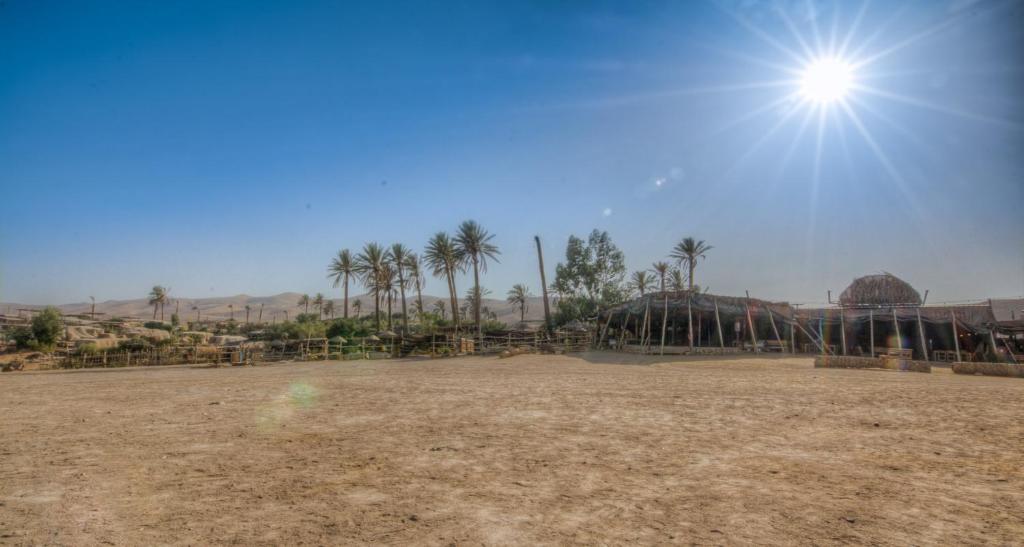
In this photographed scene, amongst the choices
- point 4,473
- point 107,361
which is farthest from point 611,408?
point 107,361

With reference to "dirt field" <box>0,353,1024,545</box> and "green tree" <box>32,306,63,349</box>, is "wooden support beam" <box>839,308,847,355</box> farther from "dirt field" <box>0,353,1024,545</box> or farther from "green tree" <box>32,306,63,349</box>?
"green tree" <box>32,306,63,349</box>

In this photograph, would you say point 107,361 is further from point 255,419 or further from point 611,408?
point 611,408

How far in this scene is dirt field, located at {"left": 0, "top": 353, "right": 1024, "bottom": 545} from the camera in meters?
3.61

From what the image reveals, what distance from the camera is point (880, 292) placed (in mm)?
35656

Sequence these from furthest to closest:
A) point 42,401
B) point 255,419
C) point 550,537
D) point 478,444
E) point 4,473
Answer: point 42,401
point 255,419
point 478,444
point 4,473
point 550,537

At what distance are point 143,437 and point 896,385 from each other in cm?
1700

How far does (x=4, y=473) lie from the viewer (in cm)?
525

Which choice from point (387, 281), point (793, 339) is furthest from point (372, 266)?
point (793, 339)

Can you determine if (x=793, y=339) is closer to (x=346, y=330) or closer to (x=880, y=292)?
(x=880, y=292)

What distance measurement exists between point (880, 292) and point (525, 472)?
41.5 m

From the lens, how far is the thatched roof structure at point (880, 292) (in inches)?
1377

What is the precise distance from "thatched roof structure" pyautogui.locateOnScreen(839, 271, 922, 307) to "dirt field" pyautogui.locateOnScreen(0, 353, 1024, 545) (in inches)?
1206

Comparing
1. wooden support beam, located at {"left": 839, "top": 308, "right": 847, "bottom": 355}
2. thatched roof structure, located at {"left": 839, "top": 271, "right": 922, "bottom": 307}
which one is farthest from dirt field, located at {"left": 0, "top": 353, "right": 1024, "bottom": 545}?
thatched roof structure, located at {"left": 839, "top": 271, "right": 922, "bottom": 307}

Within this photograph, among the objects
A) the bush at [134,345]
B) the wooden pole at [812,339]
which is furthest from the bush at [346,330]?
the wooden pole at [812,339]
